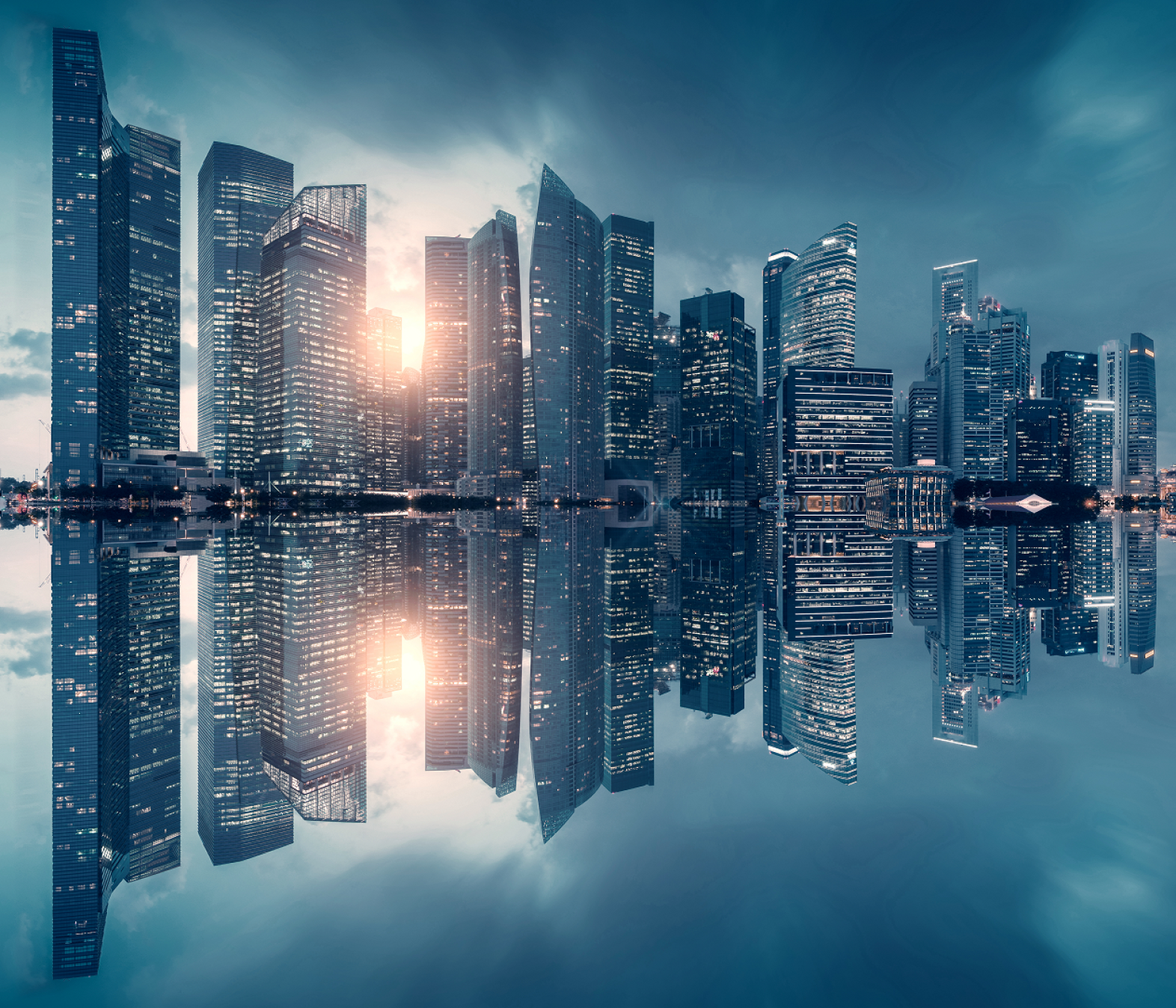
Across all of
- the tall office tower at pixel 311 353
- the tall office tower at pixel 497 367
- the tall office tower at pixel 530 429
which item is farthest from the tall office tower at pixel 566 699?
the tall office tower at pixel 497 367

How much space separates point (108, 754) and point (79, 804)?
101 centimetres

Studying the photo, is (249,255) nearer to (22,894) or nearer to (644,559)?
(644,559)

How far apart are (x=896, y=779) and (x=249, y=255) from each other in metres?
222

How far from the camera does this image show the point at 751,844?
19.4ft

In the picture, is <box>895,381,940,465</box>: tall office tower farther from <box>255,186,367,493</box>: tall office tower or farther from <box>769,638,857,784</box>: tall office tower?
<box>769,638,857,784</box>: tall office tower

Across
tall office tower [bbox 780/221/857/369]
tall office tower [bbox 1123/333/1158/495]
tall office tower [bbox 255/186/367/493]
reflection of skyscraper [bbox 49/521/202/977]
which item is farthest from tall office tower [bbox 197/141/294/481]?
tall office tower [bbox 1123/333/1158/495]

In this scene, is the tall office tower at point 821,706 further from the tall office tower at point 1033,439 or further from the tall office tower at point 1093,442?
the tall office tower at point 1093,442

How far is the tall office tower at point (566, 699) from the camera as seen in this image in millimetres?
7719

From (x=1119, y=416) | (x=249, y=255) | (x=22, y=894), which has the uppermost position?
(x=249, y=255)

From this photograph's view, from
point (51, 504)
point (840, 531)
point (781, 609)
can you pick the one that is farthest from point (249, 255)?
point (781, 609)

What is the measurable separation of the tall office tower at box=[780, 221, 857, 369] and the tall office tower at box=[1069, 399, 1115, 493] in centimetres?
8624

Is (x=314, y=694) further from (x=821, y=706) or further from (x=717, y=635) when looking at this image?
(x=717, y=635)

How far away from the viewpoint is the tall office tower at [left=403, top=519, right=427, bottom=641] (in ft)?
48.2

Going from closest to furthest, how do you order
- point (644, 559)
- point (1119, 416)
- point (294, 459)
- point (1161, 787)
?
point (1161, 787) < point (644, 559) < point (294, 459) < point (1119, 416)
